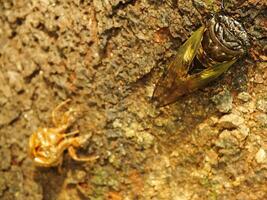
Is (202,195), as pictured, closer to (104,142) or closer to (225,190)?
(225,190)

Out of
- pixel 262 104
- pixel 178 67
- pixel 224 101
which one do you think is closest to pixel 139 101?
pixel 178 67

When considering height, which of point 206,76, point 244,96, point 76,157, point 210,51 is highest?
point 210,51

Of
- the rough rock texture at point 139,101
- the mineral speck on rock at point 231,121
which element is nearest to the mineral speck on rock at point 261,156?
the rough rock texture at point 139,101

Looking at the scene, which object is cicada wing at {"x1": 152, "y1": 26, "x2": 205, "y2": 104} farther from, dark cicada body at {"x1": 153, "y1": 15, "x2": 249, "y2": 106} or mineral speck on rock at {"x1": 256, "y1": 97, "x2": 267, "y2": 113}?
mineral speck on rock at {"x1": 256, "y1": 97, "x2": 267, "y2": 113}

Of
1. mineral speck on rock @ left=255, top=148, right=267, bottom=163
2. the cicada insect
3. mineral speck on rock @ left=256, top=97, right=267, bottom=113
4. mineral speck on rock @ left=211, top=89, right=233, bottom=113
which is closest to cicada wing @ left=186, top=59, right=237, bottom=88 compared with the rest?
the cicada insect

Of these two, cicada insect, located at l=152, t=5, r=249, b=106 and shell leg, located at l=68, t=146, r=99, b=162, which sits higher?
cicada insect, located at l=152, t=5, r=249, b=106

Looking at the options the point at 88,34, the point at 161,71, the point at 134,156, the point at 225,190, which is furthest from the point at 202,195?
the point at 88,34

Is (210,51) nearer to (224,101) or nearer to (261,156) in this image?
(224,101)
